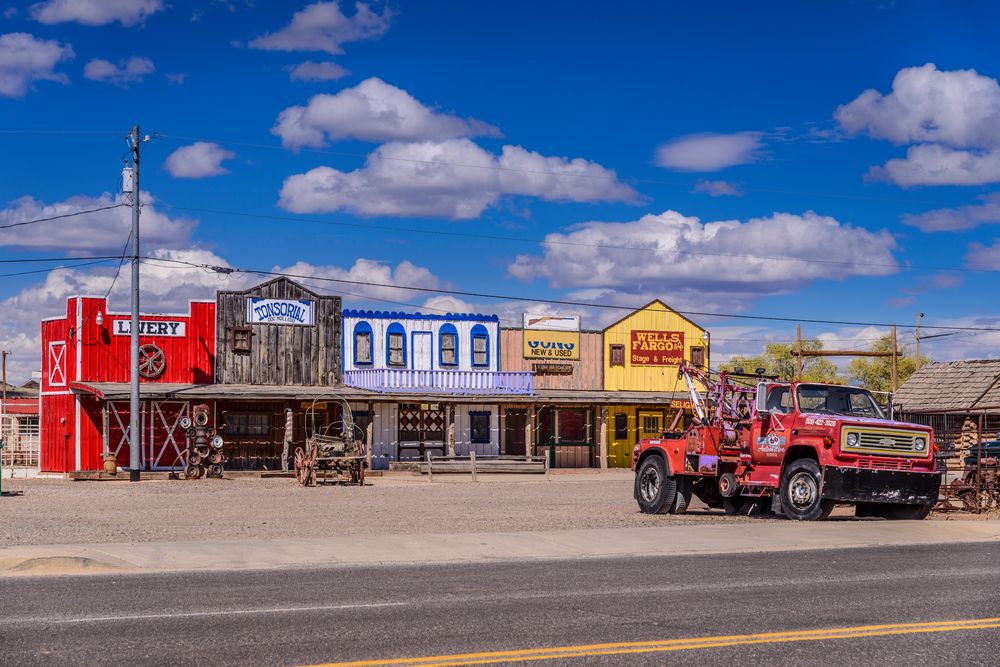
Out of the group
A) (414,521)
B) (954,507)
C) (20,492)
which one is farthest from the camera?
(20,492)

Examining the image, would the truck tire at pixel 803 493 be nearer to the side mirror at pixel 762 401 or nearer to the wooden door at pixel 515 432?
the side mirror at pixel 762 401

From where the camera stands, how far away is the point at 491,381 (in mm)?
45500

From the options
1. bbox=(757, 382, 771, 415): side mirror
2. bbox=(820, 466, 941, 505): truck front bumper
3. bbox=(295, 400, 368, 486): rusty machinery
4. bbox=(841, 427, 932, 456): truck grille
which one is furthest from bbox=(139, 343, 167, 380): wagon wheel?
bbox=(841, 427, 932, 456): truck grille

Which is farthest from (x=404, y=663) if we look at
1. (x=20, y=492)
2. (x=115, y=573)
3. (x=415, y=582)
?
(x=20, y=492)

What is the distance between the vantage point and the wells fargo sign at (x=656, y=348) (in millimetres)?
50688

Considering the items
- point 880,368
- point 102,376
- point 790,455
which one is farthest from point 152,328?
point 880,368

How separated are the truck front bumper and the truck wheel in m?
3.21

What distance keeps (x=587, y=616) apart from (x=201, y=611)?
11.1 ft

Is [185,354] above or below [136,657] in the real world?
above

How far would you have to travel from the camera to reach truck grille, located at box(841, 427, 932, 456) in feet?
67.5

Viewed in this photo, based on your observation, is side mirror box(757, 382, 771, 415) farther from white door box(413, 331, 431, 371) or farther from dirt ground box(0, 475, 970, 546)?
white door box(413, 331, 431, 371)

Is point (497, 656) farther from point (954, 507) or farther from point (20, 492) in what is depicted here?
point (20, 492)

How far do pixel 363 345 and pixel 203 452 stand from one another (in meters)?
10.1

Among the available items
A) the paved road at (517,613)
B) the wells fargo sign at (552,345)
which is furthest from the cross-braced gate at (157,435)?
the paved road at (517,613)
